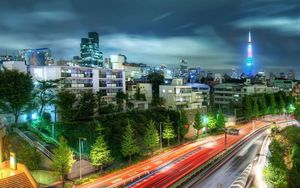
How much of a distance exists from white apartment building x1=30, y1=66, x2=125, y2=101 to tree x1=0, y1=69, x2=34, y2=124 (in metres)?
11.8

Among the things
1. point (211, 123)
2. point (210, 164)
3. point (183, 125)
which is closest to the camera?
point (210, 164)

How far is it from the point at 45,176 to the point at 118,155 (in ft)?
40.3

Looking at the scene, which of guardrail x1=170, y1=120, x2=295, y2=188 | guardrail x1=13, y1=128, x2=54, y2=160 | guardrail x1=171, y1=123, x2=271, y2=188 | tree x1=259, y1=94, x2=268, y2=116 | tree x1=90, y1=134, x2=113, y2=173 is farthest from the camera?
tree x1=259, y1=94, x2=268, y2=116

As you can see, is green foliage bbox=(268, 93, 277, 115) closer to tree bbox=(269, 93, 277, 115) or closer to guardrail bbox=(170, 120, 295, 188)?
tree bbox=(269, 93, 277, 115)

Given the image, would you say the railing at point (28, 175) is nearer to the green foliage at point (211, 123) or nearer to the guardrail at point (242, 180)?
the guardrail at point (242, 180)

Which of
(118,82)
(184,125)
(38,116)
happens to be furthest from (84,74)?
(184,125)

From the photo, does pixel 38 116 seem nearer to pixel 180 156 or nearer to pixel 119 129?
pixel 119 129

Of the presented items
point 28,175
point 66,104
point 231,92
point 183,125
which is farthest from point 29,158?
point 231,92

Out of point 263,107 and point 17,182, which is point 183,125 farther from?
point 263,107

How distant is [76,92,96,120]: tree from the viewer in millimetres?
47125

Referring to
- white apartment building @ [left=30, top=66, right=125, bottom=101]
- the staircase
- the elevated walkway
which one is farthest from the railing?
white apartment building @ [left=30, top=66, right=125, bottom=101]

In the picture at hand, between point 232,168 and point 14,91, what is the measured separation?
29.6m

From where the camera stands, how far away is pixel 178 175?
3484 centimetres

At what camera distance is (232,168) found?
38.5 meters
